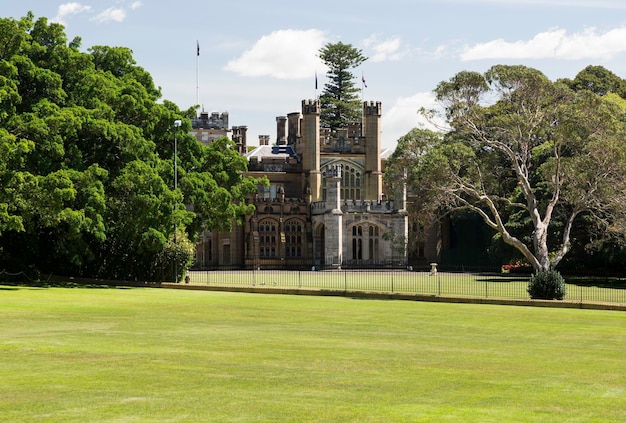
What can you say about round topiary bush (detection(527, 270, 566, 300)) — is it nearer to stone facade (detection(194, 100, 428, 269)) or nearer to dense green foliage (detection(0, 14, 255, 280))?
dense green foliage (detection(0, 14, 255, 280))

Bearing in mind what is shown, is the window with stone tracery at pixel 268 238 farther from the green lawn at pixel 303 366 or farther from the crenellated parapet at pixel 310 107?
the green lawn at pixel 303 366

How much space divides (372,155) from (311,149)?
5.53 metres

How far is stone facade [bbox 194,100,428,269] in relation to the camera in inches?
3191

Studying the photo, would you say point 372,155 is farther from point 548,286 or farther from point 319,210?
point 548,286

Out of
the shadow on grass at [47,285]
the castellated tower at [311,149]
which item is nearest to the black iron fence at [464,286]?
the shadow on grass at [47,285]

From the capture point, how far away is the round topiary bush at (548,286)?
132ft

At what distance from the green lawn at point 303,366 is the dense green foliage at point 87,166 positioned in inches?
434

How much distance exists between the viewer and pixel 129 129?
4731 centimetres

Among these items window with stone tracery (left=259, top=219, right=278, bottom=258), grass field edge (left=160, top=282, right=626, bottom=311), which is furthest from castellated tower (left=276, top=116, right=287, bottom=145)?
grass field edge (left=160, top=282, right=626, bottom=311)

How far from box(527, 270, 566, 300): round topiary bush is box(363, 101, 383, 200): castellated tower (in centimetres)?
4826

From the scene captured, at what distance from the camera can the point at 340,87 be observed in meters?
115

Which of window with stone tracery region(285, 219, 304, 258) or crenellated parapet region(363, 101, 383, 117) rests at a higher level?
crenellated parapet region(363, 101, 383, 117)

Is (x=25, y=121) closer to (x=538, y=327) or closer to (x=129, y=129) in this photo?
(x=129, y=129)

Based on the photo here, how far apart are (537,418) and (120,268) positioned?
133 ft
